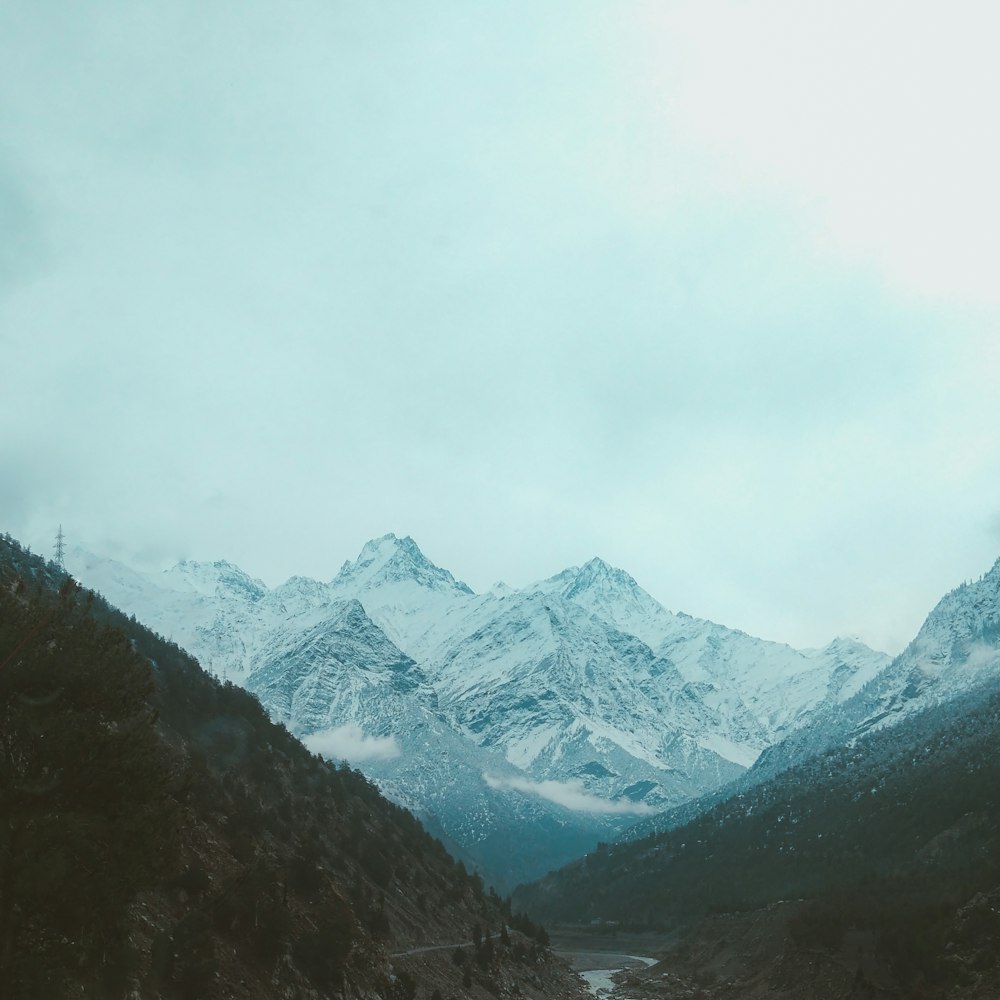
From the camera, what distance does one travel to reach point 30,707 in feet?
78.4

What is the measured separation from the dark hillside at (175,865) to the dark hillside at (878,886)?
2623 cm

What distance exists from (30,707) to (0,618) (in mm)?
2590

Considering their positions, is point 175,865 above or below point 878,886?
above

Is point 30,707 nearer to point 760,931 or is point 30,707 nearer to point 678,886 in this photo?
point 760,931

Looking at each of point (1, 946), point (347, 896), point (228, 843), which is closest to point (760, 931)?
point (347, 896)

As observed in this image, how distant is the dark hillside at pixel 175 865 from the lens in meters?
23.2

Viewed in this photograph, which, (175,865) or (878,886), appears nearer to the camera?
(175,865)

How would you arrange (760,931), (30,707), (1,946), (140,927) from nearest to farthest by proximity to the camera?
1. (1,946)
2. (30,707)
3. (140,927)
4. (760,931)

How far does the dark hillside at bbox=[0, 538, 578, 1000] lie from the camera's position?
23.2 m

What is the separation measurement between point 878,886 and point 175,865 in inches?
3793

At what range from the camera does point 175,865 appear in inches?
1081

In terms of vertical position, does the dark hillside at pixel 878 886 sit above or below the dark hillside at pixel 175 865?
below

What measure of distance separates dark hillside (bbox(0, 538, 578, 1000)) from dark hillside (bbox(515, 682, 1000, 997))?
2623cm

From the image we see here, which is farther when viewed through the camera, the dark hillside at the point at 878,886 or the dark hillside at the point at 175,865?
the dark hillside at the point at 878,886
